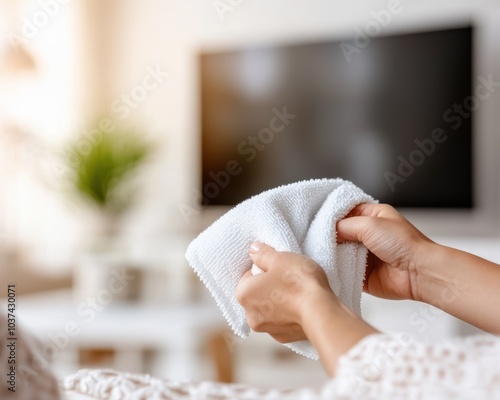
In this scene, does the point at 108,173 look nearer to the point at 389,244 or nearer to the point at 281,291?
the point at 389,244

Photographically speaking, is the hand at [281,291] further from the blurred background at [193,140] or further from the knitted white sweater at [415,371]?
the blurred background at [193,140]

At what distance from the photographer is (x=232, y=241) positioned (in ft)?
2.44

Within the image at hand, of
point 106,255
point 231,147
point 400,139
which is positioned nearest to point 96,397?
point 106,255

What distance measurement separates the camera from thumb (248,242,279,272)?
2.22 ft

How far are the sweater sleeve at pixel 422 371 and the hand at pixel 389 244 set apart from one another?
1.35ft

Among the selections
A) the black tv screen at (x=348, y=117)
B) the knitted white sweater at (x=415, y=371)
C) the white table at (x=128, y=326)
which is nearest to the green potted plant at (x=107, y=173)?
the black tv screen at (x=348, y=117)

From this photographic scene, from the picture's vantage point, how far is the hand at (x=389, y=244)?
2.51 ft

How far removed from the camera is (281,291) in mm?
608

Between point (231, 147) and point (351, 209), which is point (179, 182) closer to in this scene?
point (231, 147)

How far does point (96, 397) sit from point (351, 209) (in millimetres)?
402

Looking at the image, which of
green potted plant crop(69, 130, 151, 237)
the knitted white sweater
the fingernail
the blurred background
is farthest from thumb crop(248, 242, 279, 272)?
green potted plant crop(69, 130, 151, 237)

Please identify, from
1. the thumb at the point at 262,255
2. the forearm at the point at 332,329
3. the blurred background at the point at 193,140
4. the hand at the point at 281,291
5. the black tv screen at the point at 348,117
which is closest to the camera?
the forearm at the point at 332,329

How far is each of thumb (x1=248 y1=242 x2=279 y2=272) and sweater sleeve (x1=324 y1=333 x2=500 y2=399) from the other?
32 centimetres

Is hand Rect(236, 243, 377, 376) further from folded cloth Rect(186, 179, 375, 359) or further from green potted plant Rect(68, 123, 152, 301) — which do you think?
green potted plant Rect(68, 123, 152, 301)
